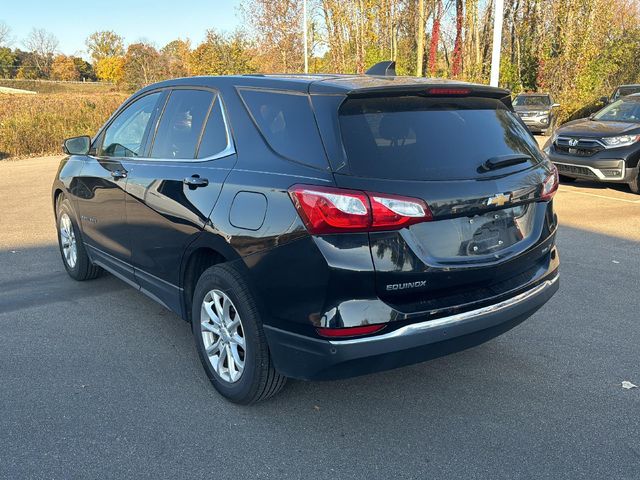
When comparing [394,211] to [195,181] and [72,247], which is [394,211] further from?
[72,247]

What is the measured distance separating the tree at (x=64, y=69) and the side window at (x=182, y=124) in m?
103

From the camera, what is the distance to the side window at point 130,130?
412 cm

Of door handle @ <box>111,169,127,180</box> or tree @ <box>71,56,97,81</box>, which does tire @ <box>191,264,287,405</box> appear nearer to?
door handle @ <box>111,169,127,180</box>

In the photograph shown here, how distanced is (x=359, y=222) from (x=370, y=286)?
0.29m

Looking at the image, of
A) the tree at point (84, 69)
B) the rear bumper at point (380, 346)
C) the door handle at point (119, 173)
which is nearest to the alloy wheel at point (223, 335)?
the rear bumper at point (380, 346)

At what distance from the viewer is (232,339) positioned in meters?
3.15

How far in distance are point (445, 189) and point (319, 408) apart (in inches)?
56.4

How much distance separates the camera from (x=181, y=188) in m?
3.40

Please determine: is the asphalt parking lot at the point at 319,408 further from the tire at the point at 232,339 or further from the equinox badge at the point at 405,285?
the equinox badge at the point at 405,285

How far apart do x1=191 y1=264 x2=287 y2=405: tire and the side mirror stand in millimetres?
2278

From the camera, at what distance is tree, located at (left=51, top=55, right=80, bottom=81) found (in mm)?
94850

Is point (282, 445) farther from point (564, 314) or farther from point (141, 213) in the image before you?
point (564, 314)

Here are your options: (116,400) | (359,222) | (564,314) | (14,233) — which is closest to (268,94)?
(359,222)

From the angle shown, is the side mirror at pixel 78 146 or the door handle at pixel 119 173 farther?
the side mirror at pixel 78 146
